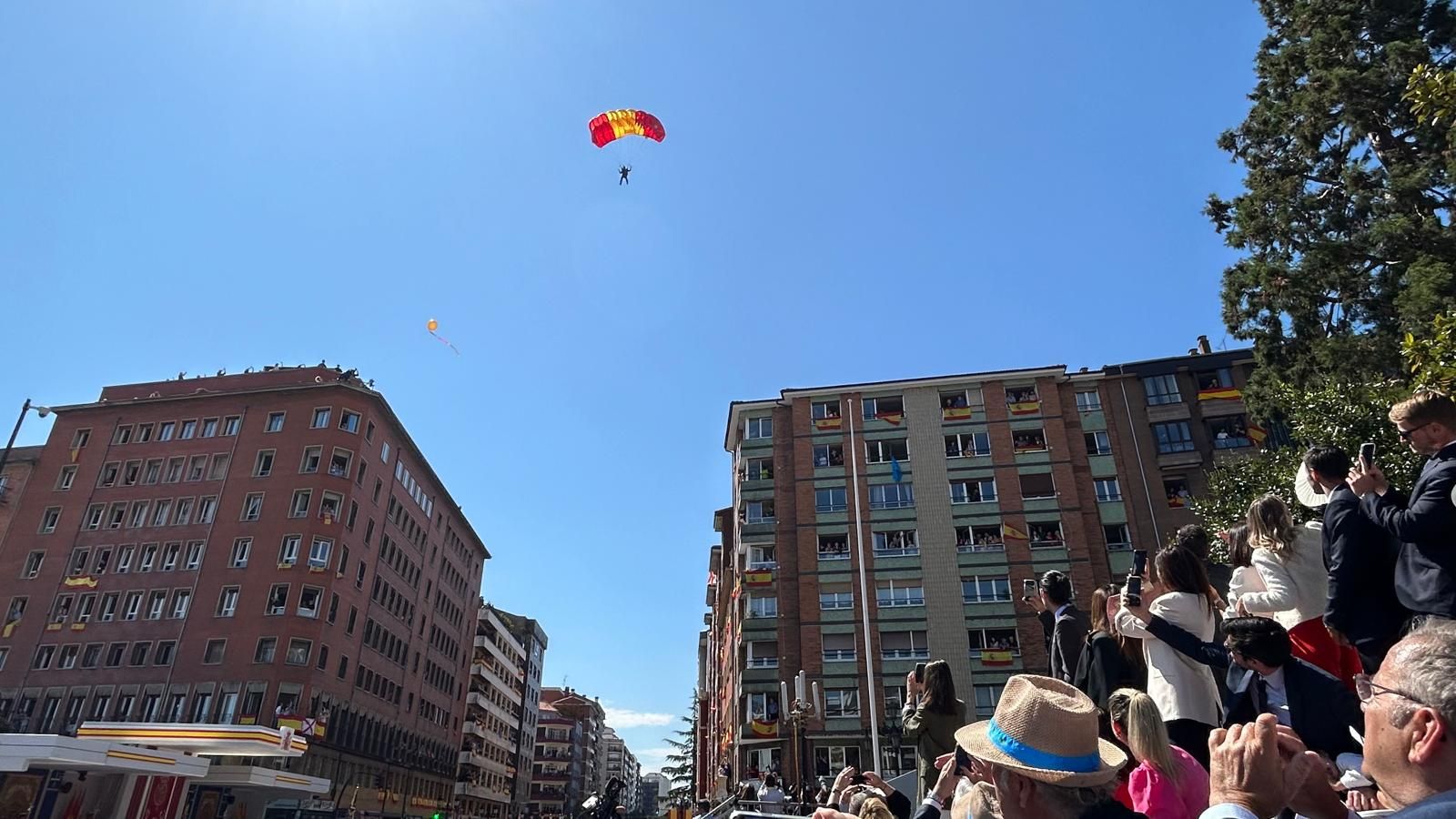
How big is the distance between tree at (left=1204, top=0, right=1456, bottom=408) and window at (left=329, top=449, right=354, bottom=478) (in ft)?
156

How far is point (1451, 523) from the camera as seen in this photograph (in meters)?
3.80

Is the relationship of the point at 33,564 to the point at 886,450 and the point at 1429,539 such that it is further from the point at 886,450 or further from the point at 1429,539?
the point at 1429,539

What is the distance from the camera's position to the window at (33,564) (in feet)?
162

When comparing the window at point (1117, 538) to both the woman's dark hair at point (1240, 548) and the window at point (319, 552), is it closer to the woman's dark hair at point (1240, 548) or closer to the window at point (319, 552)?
the woman's dark hair at point (1240, 548)

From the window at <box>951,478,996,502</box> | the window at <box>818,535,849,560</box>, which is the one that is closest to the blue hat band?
the window at <box>818,535,849,560</box>

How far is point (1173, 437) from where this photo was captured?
1625 inches

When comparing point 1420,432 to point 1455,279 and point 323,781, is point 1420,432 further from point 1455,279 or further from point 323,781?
point 323,781

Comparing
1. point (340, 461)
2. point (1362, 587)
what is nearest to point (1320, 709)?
point (1362, 587)

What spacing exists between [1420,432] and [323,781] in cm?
4865

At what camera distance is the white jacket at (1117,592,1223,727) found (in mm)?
4742

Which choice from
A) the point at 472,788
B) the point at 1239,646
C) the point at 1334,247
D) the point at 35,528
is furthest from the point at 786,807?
the point at 472,788

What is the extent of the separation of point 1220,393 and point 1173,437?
3205 mm

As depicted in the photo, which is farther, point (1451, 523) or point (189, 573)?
point (189, 573)

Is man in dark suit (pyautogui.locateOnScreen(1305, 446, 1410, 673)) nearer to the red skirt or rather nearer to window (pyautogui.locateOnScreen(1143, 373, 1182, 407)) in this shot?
the red skirt
